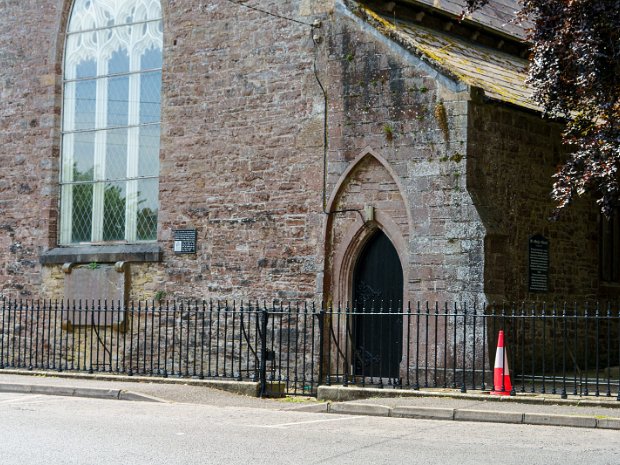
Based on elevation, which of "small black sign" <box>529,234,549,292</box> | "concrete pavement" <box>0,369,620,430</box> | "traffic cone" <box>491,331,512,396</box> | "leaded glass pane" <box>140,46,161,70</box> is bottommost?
"concrete pavement" <box>0,369,620,430</box>

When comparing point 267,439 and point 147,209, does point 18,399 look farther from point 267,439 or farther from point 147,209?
point 147,209

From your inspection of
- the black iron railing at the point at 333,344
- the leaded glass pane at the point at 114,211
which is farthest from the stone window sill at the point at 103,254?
the black iron railing at the point at 333,344

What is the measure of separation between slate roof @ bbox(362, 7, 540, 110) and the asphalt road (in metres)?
5.83

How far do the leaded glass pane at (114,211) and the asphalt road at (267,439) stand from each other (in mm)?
7294

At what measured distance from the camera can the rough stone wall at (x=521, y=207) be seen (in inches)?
634

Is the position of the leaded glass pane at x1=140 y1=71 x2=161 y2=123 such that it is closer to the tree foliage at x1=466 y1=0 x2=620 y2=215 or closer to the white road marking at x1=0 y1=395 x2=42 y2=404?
the white road marking at x1=0 y1=395 x2=42 y2=404

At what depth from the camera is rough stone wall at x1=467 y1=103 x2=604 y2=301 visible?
16.1 m

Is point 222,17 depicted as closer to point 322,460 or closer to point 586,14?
point 586,14

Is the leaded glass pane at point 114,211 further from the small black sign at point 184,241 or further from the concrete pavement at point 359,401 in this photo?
the concrete pavement at point 359,401

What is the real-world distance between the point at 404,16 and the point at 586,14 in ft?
17.6

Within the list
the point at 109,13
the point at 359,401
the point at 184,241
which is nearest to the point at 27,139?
the point at 109,13

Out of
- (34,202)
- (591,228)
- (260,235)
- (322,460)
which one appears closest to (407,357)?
(260,235)

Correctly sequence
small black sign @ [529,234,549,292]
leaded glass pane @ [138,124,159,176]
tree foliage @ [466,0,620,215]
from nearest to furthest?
tree foliage @ [466,0,620,215], small black sign @ [529,234,549,292], leaded glass pane @ [138,124,159,176]

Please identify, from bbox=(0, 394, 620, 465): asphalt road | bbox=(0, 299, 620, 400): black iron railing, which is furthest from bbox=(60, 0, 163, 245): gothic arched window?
bbox=(0, 394, 620, 465): asphalt road
